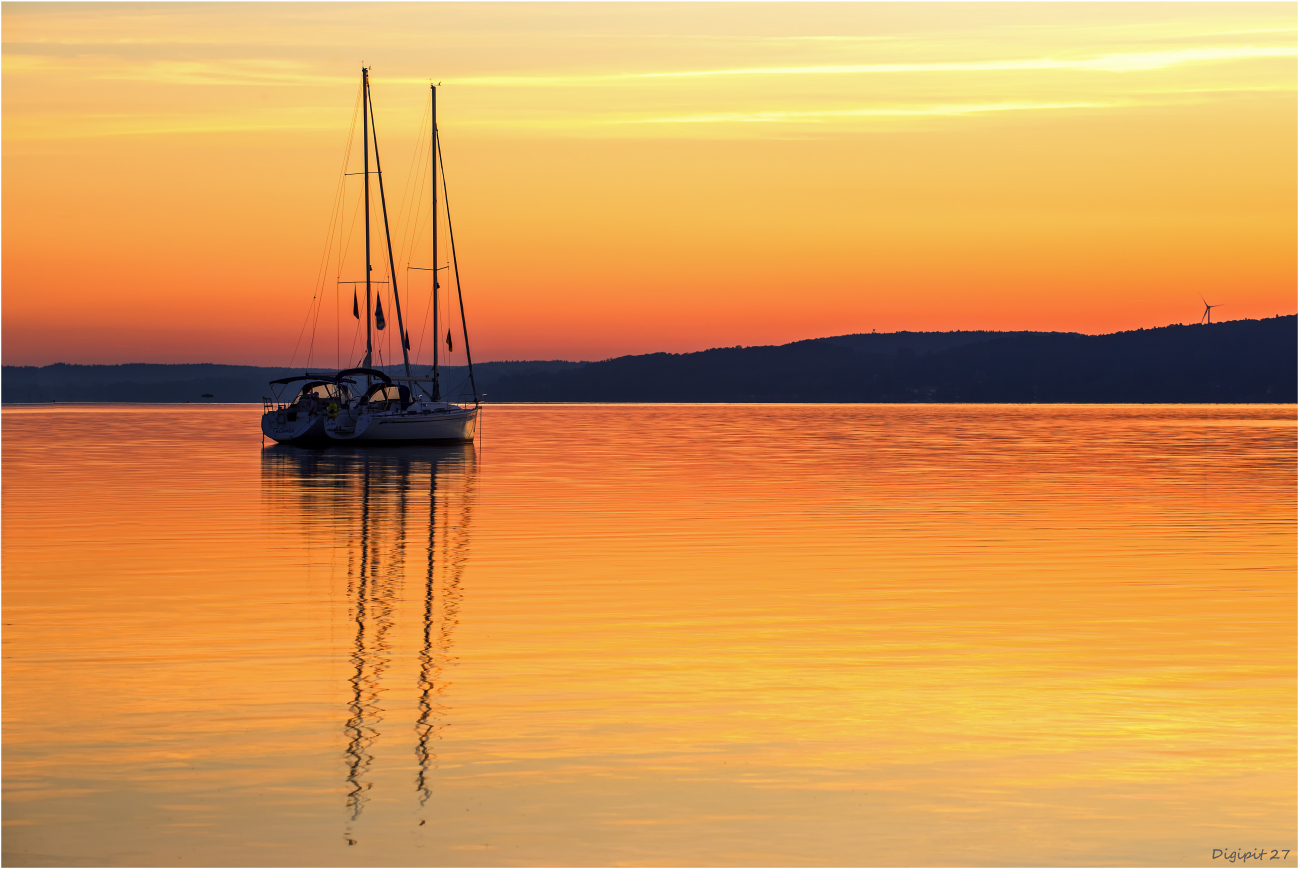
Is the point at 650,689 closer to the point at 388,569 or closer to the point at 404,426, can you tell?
the point at 388,569

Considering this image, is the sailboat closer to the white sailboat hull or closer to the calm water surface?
the white sailboat hull

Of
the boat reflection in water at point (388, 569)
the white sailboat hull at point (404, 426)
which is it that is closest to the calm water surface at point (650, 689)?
the boat reflection in water at point (388, 569)

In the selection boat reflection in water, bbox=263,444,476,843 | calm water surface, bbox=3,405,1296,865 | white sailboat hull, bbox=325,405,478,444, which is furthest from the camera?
white sailboat hull, bbox=325,405,478,444

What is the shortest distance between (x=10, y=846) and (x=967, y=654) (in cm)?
999

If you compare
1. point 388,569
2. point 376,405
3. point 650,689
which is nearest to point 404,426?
point 376,405

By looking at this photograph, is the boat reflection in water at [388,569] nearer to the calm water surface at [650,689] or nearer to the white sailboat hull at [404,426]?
the calm water surface at [650,689]

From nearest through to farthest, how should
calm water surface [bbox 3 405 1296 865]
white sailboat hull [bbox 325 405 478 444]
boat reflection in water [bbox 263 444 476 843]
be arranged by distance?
calm water surface [bbox 3 405 1296 865]
boat reflection in water [bbox 263 444 476 843]
white sailboat hull [bbox 325 405 478 444]

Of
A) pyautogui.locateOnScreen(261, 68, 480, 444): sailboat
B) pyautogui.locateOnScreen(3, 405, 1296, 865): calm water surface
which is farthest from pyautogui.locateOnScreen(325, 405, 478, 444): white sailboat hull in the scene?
pyautogui.locateOnScreen(3, 405, 1296, 865): calm water surface

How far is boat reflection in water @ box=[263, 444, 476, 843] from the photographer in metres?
12.9

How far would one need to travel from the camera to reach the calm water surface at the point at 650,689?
10.1 metres

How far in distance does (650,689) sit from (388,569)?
34.7ft

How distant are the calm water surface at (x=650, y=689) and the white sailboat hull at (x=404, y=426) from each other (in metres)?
35.3

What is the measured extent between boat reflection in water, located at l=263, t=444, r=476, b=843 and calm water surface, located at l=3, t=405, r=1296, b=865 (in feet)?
0.28

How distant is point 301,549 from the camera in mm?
27391
